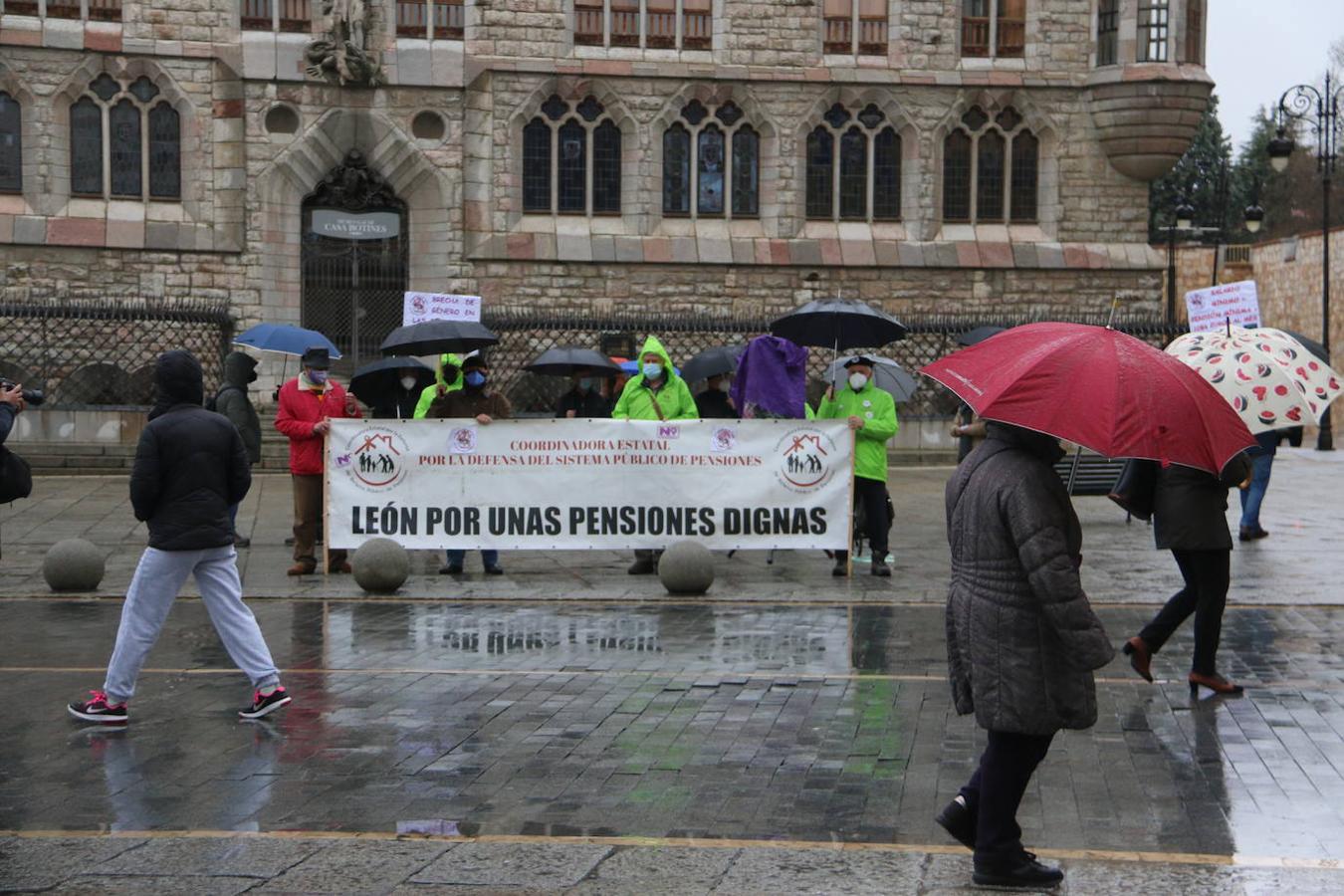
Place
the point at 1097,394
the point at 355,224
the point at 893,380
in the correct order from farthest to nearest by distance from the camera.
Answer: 1. the point at 355,224
2. the point at 893,380
3. the point at 1097,394

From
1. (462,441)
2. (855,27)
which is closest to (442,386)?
(462,441)

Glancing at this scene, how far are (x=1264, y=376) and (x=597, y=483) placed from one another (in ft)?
21.5

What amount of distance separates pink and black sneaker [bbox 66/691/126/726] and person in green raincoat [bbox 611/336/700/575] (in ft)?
21.9

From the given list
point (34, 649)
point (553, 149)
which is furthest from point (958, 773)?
point (553, 149)

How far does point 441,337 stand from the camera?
50.1 feet

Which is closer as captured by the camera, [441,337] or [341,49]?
[441,337]

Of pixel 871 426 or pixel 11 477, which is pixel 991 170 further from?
pixel 11 477

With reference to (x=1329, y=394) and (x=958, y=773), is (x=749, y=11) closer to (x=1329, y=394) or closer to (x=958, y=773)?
(x=1329, y=394)

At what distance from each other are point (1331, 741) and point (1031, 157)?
24412 millimetres

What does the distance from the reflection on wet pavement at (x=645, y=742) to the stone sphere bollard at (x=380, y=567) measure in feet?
4.91

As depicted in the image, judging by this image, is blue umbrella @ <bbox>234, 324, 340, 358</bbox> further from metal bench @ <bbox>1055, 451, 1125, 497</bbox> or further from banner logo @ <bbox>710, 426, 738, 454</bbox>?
metal bench @ <bbox>1055, 451, 1125, 497</bbox>

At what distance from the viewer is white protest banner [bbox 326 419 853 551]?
1436 cm

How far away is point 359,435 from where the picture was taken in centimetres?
1437

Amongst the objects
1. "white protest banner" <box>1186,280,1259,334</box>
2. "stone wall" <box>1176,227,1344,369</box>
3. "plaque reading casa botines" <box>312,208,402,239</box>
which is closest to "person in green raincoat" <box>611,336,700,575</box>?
"white protest banner" <box>1186,280,1259,334</box>
